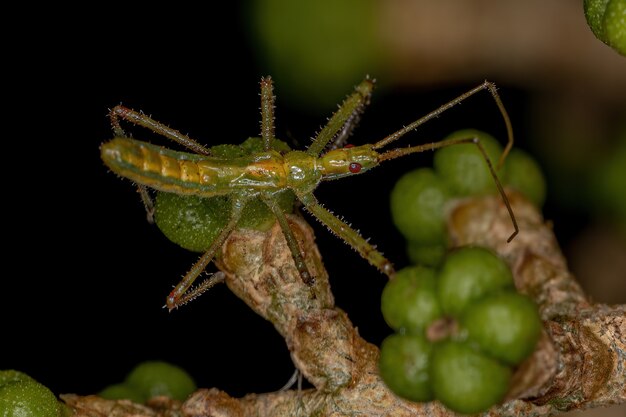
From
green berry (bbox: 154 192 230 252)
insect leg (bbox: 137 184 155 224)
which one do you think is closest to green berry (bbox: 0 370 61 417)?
green berry (bbox: 154 192 230 252)

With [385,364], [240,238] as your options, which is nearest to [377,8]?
[240,238]

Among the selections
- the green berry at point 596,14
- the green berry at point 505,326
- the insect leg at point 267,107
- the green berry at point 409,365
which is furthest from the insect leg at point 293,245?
the green berry at point 596,14

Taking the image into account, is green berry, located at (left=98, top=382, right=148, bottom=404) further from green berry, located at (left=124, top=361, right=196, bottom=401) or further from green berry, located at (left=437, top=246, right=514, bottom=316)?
green berry, located at (left=437, top=246, right=514, bottom=316)

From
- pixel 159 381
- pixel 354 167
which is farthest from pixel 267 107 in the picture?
A: pixel 159 381

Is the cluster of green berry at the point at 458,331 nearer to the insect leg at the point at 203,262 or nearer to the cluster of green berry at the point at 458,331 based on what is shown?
the cluster of green berry at the point at 458,331

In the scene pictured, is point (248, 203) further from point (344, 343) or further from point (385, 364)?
point (385, 364)
